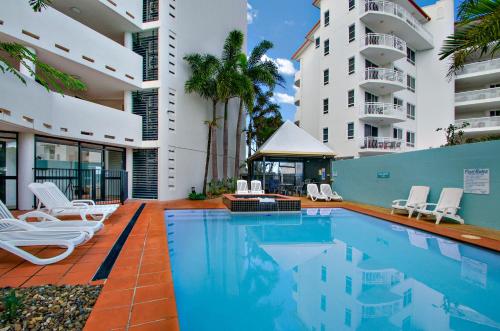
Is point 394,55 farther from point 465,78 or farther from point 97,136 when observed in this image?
point 97,136

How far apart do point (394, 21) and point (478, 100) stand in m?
10.5

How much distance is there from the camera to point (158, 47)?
14.1 m

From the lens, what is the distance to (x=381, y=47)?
19078 mm

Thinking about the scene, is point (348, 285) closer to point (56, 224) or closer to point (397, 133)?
point (56, 224)

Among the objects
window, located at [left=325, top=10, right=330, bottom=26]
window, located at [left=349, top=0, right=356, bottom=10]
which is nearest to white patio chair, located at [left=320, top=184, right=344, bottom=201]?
window, located at [left=349, top=0, right=356, bottom=10]

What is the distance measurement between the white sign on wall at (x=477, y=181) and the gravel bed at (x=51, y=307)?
10.3 metres

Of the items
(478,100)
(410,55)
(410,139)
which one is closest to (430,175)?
(410,139)

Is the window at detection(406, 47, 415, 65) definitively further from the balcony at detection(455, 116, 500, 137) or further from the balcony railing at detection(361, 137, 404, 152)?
the balcony railing at detection(361, 137, 404, 152)

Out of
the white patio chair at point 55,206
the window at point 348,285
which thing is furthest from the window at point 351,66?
the white patio chair at point 55,206

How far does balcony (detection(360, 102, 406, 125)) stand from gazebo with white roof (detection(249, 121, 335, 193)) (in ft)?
17.0

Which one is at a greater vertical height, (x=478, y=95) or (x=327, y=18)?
(x=327, y=18)

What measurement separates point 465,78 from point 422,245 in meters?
24.5

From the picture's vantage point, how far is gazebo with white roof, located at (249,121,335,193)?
53.6 ft

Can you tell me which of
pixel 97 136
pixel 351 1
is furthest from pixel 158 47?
pixel 351 1
